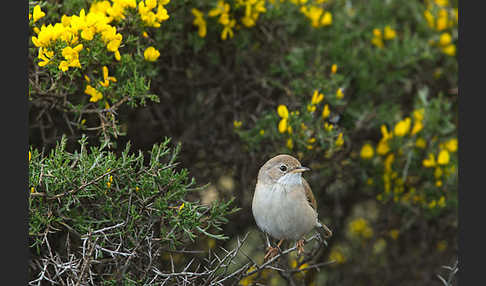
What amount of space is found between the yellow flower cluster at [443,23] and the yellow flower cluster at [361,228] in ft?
6.37

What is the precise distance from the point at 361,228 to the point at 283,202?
2512 millimetres

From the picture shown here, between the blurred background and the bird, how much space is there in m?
0.56

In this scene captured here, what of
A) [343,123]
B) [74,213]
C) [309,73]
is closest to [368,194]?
[343,123]

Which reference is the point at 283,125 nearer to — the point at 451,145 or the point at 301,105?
the point at 301,105

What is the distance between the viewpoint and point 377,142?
5406mm

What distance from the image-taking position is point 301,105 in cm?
472

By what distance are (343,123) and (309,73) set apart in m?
0.53

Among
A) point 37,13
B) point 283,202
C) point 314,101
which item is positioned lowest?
point 283,202

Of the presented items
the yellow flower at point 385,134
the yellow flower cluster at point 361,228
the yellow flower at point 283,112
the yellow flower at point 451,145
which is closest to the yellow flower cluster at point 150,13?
the yellow flower at point 283,112

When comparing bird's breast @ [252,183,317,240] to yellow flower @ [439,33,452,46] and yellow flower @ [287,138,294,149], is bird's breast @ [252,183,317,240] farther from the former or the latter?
yellow flower @ [439,33,452,46]

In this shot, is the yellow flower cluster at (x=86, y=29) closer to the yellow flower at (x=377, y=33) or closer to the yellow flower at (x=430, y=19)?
the yellow flower at (x=377, y=33)

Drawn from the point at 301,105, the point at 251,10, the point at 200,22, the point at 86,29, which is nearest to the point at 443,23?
the point at 301,105

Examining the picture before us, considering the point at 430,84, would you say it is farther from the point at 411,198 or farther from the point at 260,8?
the point at 260,8

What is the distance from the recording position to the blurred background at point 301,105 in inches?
161
